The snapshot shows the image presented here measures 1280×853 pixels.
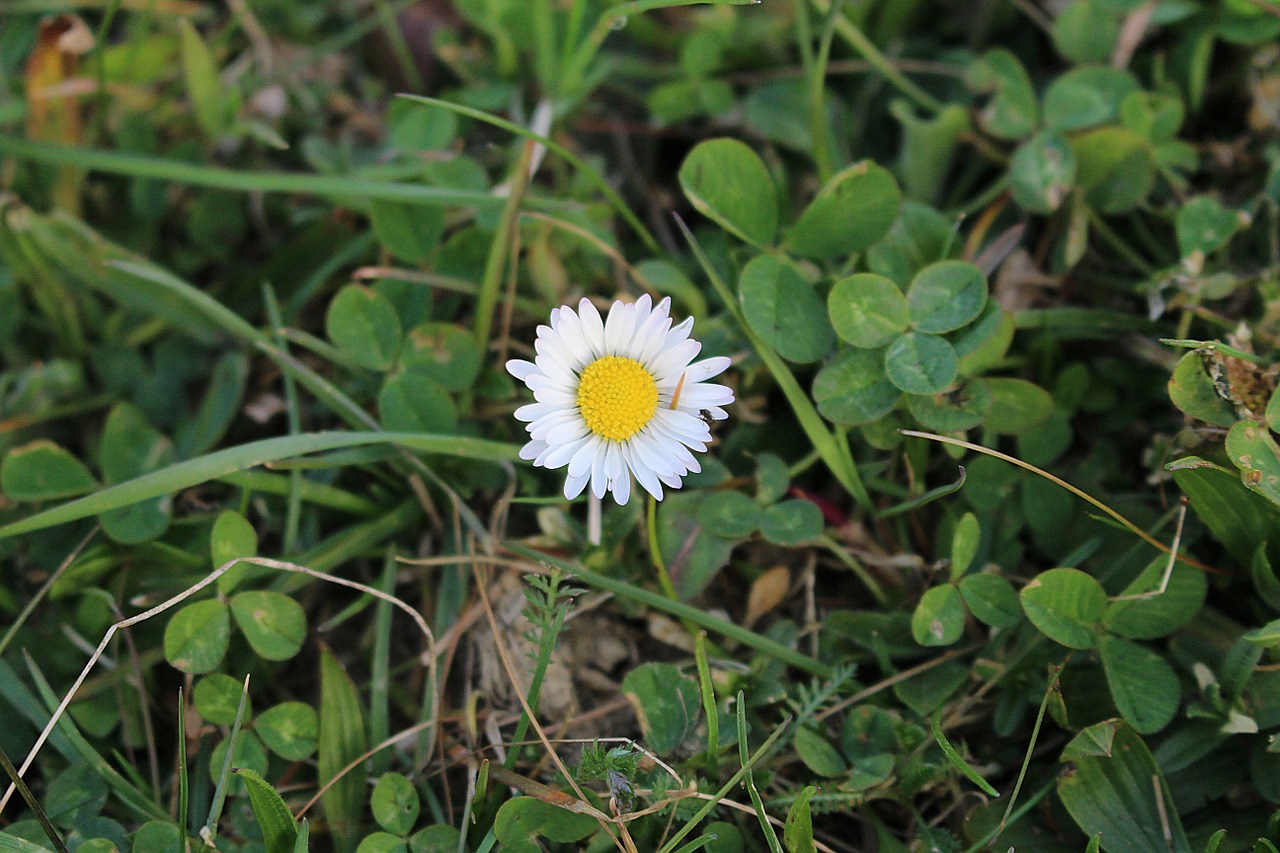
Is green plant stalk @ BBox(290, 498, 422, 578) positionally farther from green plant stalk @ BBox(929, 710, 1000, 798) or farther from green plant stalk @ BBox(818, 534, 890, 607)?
green plant stalk @ BBox(929, 710, 1000, 798)

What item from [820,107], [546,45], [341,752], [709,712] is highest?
[546,45]

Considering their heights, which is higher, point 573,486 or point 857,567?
point 573,486

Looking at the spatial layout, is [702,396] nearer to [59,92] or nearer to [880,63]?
[880,63]

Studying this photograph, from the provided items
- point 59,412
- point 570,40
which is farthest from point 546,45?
point 59,412

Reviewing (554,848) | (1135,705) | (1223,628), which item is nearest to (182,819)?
(554,848)

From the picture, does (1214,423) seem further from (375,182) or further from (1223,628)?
(375,182)

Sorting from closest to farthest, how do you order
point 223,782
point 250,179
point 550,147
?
point 223,782 → point 550,147 → point 250,179

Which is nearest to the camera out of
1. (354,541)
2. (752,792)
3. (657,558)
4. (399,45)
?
(752,792)
